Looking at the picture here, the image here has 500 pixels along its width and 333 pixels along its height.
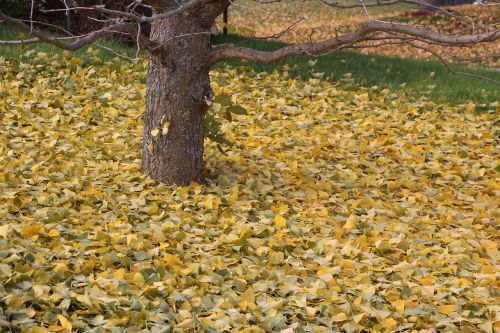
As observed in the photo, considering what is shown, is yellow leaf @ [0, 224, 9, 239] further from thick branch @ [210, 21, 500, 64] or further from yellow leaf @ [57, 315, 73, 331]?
thick branch @ [210, 21, 500, 64]

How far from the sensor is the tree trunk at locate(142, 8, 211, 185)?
16.7 feet

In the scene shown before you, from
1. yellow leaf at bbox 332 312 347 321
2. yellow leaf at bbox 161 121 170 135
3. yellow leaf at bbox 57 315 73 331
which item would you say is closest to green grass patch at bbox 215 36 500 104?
yellow leaf at bbox 161 121 170 135

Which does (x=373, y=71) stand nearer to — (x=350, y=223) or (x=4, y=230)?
(x=350, y=223)

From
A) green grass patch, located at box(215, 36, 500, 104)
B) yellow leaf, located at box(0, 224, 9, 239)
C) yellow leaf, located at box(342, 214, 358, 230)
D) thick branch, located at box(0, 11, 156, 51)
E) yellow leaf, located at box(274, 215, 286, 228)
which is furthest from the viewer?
green grass patch, located at box(215, 36, 500, 104)

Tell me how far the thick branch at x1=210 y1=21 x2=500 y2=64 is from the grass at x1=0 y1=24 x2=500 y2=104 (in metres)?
3.54

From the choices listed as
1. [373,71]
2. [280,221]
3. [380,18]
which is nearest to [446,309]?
[280,221]

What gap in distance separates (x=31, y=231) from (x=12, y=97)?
3.28 metres

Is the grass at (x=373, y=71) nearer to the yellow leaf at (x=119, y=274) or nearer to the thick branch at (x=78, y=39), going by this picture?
the thick branch at (x=78, y=39)

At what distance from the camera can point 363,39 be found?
4.51 meters

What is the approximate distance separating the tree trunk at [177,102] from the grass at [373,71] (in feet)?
11.4

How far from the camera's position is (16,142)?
18.9ft

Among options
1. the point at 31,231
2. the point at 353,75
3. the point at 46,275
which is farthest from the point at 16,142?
the point at 353,75

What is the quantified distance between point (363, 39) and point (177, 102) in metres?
1.41

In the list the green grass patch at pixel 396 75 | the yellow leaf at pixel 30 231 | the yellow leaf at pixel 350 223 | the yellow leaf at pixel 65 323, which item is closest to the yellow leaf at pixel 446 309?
the yellow leaf at pixel 350 223
